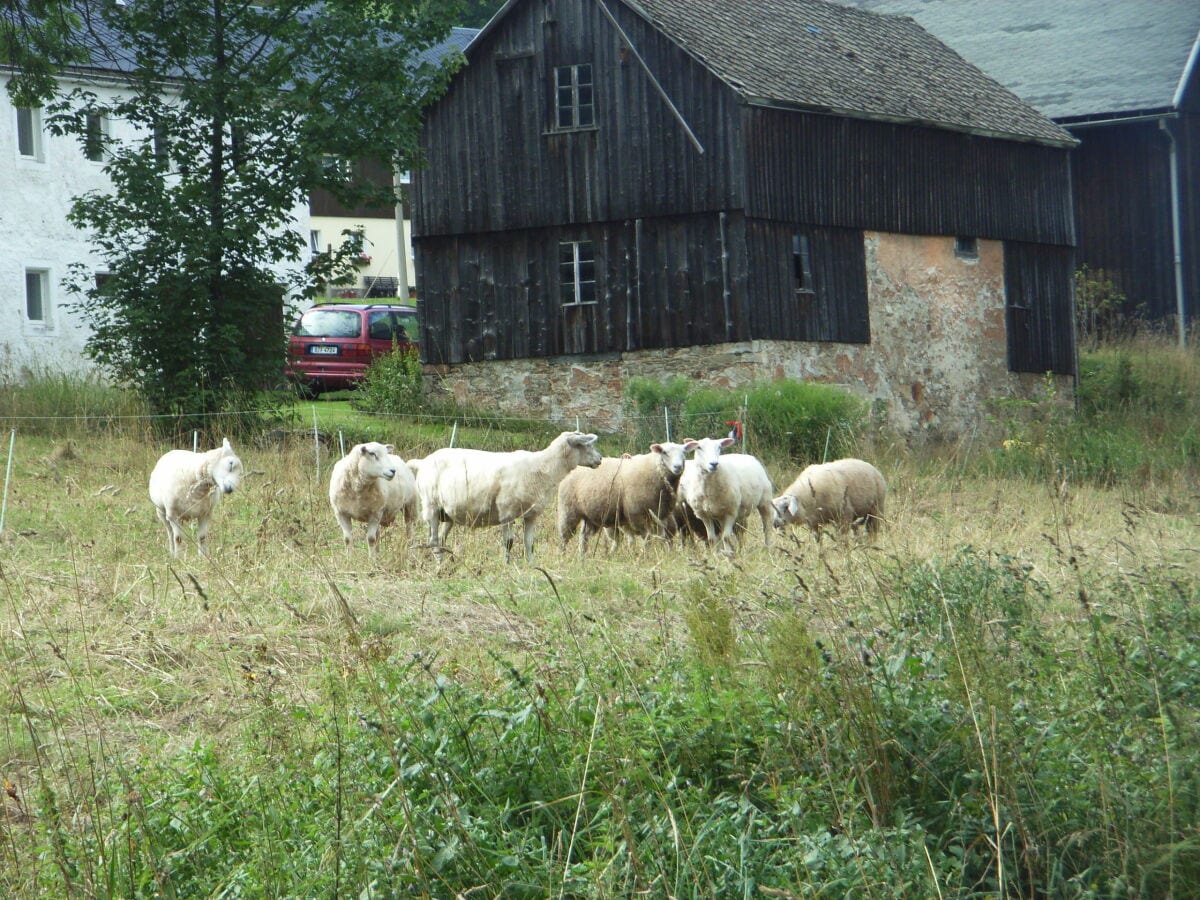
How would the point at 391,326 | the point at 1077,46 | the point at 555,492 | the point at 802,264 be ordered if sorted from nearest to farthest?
1. the point at 555,492
2. the point at 802,264
3. the point at 391,326
4. the point at 1077,46

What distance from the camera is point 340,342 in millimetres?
35500

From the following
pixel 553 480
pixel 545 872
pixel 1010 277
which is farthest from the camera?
pixel 1010 277

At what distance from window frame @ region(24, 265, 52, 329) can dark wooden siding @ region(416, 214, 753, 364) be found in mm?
9594

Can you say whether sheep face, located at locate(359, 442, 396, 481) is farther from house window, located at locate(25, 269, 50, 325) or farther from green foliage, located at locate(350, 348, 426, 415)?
house window, located at locate(25, 269, 50, 325)

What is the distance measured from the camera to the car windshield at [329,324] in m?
35.6

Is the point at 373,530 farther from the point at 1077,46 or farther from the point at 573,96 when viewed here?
the point at 1077,46

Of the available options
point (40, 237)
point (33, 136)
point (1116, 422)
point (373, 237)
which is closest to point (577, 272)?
point (1116, 422)

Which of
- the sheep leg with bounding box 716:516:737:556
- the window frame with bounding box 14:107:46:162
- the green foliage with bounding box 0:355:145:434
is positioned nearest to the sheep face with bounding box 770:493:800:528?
the sheep leg with bounding box 716:516:737:556

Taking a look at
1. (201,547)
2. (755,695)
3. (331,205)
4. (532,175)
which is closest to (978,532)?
(201,547)

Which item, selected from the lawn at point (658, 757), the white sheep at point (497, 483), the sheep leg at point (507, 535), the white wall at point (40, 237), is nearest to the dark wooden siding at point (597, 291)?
the white wall at point (40, 237)

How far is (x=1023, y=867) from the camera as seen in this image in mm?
6320

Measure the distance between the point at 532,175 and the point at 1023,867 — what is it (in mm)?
27907

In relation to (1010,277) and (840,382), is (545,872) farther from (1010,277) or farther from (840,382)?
(1010,277)

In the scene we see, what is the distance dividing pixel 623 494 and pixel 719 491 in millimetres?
1039
